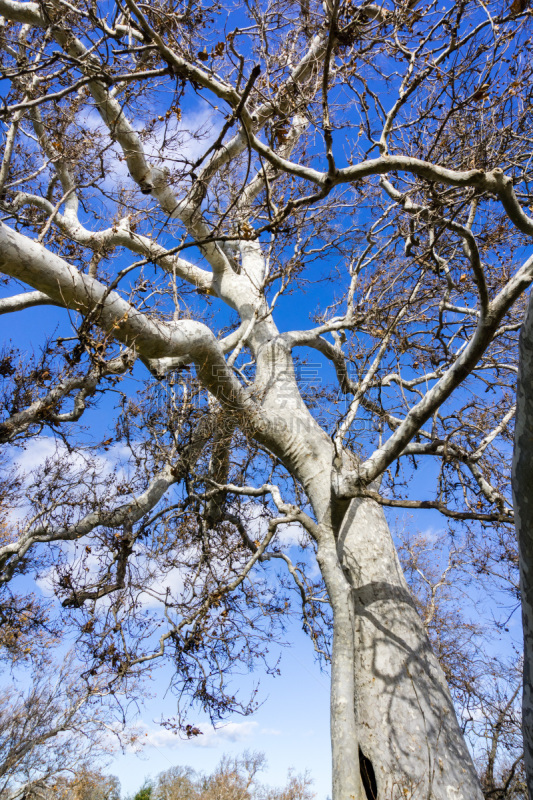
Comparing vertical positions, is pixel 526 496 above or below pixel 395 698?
above

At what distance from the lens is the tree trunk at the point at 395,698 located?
289cm

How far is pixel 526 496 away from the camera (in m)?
1.34

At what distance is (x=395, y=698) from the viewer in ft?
10.5

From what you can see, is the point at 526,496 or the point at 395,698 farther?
the point at 395,698

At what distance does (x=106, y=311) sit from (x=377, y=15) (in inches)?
133

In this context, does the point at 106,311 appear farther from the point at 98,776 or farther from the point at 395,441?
the point at 98,776

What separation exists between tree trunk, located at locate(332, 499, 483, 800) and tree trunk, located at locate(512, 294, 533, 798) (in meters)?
1.87

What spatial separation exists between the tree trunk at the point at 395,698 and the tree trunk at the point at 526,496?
187 cm

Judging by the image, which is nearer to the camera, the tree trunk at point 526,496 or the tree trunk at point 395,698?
the tree trunk at point 526,496

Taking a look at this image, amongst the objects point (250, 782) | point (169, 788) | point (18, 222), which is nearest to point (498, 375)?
point (18, 222)

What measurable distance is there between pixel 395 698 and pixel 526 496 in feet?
8.25

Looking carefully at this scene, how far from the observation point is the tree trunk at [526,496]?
4.36 feet

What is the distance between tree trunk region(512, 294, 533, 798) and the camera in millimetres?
1328

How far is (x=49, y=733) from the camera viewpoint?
1161 centimetres
